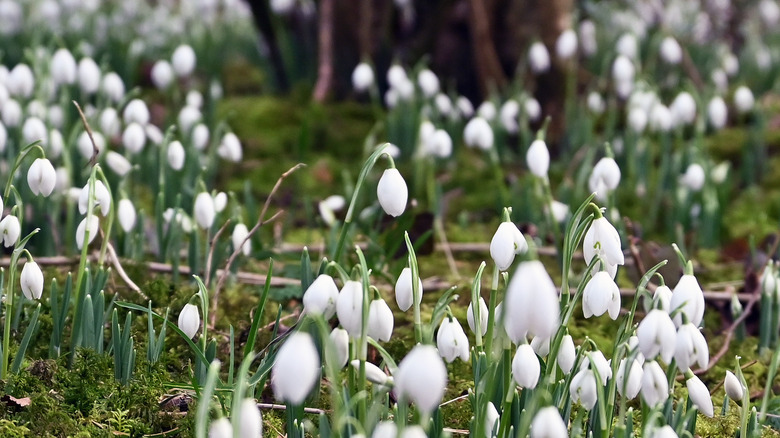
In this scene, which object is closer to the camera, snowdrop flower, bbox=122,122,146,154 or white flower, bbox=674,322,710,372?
white flower, bbox=674,322,710,372

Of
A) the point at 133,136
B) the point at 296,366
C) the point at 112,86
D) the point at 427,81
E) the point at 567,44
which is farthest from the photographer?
the point at 567,44

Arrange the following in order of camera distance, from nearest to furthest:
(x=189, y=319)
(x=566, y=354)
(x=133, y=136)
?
(x=566, y=354), (x=189, y=319), (x=133, y=136)

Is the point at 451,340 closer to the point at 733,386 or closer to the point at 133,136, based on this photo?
the point at 733,386

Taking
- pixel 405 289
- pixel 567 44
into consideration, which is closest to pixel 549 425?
pixel 405 289

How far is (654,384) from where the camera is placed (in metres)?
1.40

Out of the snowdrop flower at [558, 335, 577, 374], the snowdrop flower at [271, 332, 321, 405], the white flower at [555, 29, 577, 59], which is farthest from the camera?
the white flower at [555, 29, 577, 59]

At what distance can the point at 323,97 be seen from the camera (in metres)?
4.56

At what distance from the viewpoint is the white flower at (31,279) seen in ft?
5.68

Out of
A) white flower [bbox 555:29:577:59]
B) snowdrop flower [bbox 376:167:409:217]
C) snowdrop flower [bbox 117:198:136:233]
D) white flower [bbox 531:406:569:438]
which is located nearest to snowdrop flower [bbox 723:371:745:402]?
white flower [bbox 531:406:569:438]

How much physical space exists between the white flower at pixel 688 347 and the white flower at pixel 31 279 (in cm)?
113

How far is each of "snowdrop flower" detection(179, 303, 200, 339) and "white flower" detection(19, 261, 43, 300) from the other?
28 centimetres

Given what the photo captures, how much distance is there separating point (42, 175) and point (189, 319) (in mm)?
440

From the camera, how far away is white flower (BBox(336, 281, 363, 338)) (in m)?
1.34

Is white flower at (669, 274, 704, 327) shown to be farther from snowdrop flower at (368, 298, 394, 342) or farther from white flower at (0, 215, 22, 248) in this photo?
white flower at (0, 215, 22, 248)
